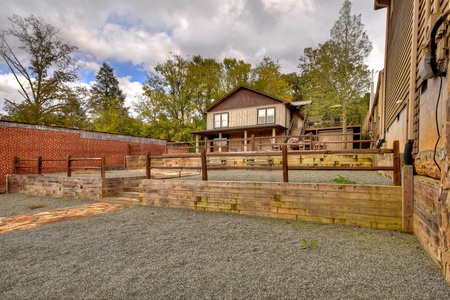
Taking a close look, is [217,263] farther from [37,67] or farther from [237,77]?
[237,77]

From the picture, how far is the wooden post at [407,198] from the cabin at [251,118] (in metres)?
15.1

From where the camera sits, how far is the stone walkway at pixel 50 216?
517cm

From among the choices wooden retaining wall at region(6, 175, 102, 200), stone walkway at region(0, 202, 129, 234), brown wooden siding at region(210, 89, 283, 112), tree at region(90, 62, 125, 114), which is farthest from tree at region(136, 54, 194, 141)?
stone walkway at region(0, 202, 129, 234)

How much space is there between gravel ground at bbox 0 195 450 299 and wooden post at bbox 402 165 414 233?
277 millimetres

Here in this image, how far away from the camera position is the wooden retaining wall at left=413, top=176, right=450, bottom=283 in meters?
2.28

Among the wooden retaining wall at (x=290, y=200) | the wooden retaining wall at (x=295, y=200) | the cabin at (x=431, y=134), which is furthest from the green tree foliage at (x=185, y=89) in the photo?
the cabin at (x=431, y=134)

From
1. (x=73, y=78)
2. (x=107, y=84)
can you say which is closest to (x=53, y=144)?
(x=73, y=78)

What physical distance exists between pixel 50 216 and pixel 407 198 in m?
8.79

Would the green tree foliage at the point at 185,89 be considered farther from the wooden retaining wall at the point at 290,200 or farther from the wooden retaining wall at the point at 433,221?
the wooden retaining wall at the point at 433,221

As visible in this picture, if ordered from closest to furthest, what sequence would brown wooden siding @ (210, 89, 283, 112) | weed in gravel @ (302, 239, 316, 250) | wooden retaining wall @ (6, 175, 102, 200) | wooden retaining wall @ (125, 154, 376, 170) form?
1. weed in gravel @ (302, 239, 316, 250)
2. wooden retaining wall @ (6, 175, 102, 200)
3. wooden retaining wall @ (125, 154, 376, 170)
4. brown wooden siding @ (210, 89, 283, 112)

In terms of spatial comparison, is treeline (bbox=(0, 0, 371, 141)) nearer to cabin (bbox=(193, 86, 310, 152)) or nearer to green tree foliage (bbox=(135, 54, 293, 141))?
green tree foliage (bbox=(135, 54, 293, 141))

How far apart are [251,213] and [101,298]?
365cm

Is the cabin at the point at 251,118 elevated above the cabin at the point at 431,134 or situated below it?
above

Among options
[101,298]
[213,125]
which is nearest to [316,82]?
[213,125]
